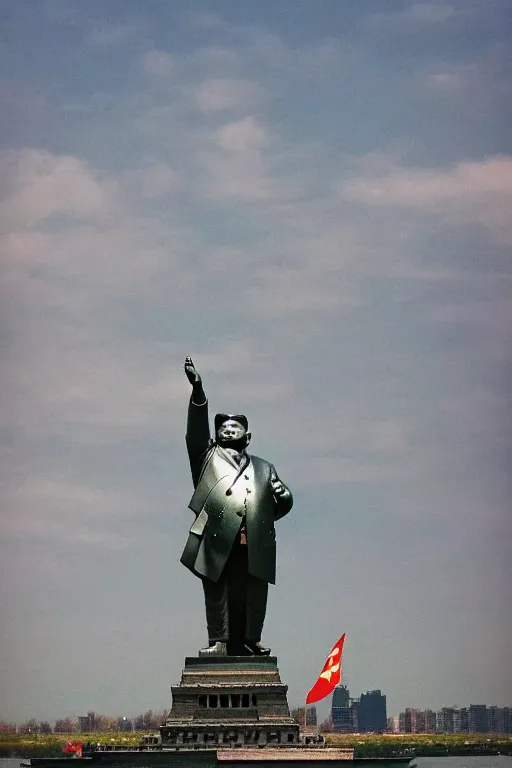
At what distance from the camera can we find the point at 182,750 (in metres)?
36.8

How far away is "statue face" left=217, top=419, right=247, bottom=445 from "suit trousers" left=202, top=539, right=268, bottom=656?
83.0 inches

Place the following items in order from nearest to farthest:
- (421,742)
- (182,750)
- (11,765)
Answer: (182,750) < (11,765) < (421,742)

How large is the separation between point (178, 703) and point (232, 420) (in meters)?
5.74

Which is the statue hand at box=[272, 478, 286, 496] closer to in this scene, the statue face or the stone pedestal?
the statue face

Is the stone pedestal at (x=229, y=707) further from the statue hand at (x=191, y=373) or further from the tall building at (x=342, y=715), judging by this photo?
the tall building at (x=342, y=715)

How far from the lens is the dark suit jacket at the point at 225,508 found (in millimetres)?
38688

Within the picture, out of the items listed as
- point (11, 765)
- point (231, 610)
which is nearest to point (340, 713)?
point (11, 765)

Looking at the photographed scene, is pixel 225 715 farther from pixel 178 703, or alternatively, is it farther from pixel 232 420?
pixel 232 420

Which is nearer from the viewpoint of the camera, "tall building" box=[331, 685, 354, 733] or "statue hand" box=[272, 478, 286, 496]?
"statue hand" box=[272, 478, 286, 496]

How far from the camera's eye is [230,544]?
127 ft

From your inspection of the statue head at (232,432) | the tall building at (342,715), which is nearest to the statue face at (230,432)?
the statue head at (232,432)

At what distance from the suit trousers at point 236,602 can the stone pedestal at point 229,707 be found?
2.33 ft

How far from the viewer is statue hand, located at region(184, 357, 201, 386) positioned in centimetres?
3888

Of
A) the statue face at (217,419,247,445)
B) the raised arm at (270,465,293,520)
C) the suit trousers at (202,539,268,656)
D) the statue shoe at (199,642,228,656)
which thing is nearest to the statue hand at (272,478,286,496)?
the raised arm at (270,465,293,520)
